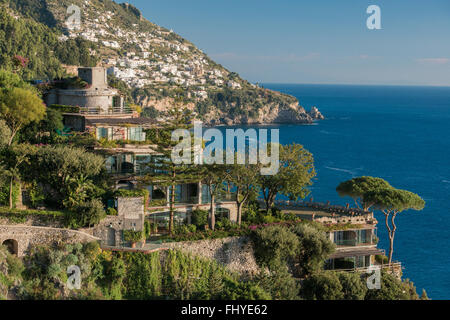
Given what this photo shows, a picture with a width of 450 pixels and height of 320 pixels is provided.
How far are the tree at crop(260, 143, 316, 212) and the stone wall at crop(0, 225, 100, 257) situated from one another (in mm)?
11896

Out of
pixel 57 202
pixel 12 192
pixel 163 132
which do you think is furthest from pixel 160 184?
pixel 12 192

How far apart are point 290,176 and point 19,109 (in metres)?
16.7

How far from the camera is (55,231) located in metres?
25.4

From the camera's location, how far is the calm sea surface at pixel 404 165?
47.8 metres

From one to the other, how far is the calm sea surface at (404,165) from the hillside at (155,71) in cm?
1786

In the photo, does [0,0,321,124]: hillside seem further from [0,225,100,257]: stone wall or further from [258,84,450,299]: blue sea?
[0,225,100,257]: stone wall

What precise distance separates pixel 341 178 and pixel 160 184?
5250cm

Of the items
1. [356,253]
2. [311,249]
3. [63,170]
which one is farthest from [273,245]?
[63,170]

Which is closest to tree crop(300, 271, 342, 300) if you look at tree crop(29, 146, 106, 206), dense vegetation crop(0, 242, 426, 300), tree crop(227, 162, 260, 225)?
dense vegetation crop(0, 242, 426, 300)

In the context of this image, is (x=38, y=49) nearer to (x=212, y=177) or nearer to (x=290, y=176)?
(x=212, y=177)

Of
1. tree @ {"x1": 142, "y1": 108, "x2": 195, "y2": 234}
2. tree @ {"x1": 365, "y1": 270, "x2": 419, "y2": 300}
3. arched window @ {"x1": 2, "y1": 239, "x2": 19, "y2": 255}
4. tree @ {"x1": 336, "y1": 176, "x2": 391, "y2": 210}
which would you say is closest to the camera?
arched window @ {"x1": 2, "y1": 239, "x2": 19, "y2": 255}

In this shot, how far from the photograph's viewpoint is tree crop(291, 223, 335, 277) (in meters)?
29.0

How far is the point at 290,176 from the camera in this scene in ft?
106
